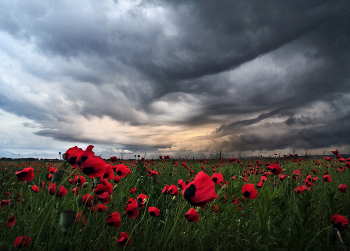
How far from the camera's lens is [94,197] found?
2002mm

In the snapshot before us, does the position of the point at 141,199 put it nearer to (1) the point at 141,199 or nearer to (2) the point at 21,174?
(1) the point at 141,199

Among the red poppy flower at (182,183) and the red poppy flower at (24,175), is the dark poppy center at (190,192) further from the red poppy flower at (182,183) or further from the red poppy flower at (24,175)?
the red poppy flower at (24,175)

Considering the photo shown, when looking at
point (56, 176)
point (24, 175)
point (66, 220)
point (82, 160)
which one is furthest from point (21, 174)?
point (66, 220)

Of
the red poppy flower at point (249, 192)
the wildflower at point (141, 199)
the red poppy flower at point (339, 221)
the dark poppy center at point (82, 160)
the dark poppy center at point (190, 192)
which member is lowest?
the red poppy flower at point (339, 221)

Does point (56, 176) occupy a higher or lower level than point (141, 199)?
higher

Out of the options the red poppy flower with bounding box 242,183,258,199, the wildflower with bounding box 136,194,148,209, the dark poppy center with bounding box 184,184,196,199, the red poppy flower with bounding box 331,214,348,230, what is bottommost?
the red poppy flower with bounding box 331,214,348,230

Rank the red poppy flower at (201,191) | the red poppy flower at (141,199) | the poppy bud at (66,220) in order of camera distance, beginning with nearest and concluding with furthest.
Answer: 1. the poppy bud at (66,220)
2. the red poppy flower at (201,191)
3. the red poppy flower at (141,199)

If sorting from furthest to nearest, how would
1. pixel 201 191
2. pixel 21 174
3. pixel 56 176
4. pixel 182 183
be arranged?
pixel 182 183, pixel 21 174, pixel 56 176, pixel 201 191

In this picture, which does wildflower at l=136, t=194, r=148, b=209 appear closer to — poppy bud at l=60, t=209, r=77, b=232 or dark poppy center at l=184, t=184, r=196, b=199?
dark poppy center at l=184, t=184, r=196, b=199

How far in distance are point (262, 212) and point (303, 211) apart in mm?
408

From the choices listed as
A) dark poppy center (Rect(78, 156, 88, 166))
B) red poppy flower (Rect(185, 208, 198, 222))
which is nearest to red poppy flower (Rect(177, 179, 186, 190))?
red poppy flower (Rect(185, 208, 198, 222))

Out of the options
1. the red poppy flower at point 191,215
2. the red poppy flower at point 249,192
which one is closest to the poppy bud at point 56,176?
the red poppy flower at point 191,215

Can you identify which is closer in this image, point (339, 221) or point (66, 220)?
point (66, 220)

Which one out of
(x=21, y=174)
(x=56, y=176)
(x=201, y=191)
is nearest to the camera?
(x=201, y=191)
